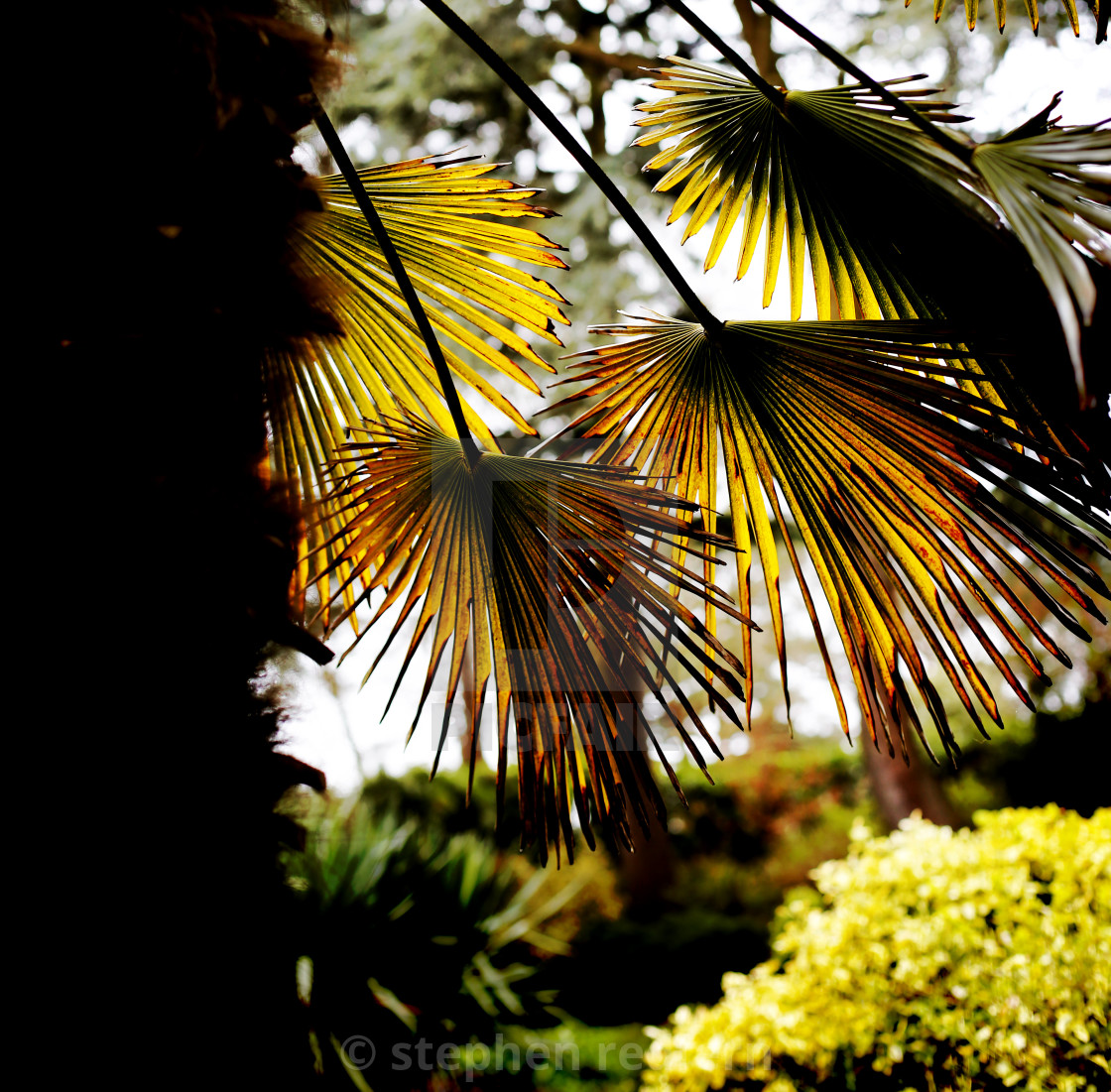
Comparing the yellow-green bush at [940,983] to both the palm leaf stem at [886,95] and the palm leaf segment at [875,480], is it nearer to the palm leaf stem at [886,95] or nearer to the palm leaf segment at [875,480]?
the palm leaf segment at [875,480]

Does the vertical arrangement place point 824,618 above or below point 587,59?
below

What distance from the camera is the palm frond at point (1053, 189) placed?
93 centimetres

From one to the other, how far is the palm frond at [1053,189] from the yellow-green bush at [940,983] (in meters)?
2.19

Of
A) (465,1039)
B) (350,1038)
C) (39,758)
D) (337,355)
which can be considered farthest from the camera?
(465,1039)

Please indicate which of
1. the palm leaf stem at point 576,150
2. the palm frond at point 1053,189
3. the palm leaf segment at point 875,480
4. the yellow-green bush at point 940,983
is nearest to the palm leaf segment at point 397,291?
the palm leaf stem at point 576,150

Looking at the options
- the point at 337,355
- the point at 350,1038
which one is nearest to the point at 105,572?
the point at 337,355

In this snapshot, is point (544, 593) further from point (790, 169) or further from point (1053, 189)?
point (790, 169)

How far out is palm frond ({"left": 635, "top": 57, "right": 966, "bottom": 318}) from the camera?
1.47 m

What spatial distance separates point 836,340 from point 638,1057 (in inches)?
198

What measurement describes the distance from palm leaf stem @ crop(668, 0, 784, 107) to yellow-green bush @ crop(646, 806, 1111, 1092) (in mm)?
2509

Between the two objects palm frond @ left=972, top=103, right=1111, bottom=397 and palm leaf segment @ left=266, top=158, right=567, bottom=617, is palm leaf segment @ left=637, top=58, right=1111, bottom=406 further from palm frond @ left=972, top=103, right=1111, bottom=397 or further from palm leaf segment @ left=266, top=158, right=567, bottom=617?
palm leaf segment @ left=266, top=158, right=567, bottom=617

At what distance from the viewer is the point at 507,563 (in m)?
→ 1.37

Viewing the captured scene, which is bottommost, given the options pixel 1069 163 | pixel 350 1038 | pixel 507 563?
pixel 350 1038

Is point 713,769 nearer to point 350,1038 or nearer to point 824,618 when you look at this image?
point 824,618
